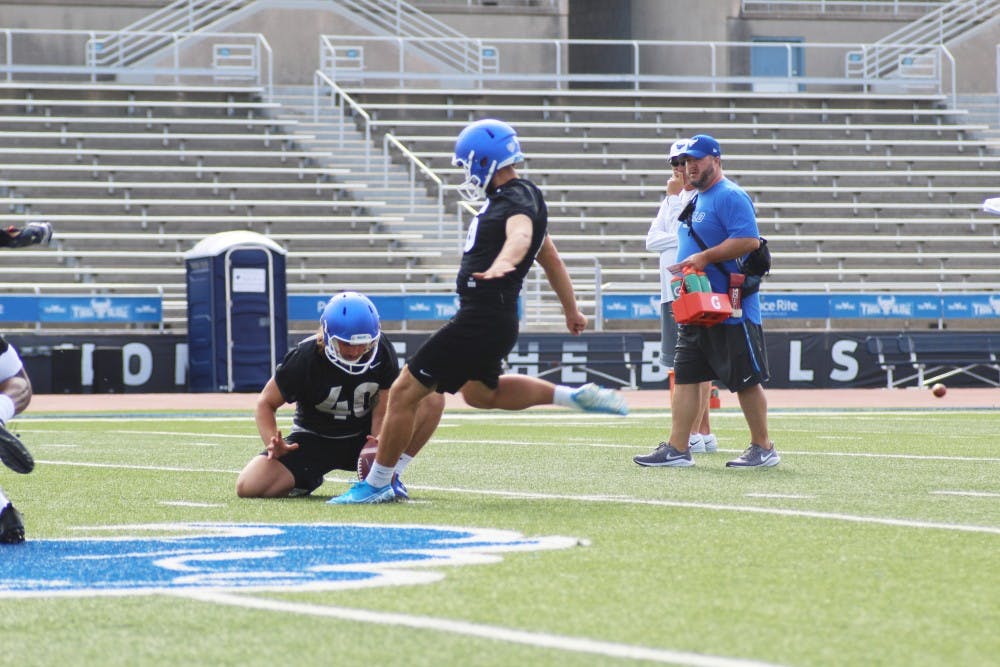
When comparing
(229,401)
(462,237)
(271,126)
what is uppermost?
(271,126)

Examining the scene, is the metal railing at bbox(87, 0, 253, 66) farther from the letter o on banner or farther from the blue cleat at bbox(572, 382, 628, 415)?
the blue cleat at bbox(572, 382, 628, 415)

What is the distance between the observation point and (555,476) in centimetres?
878

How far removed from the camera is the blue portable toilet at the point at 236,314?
23422mm

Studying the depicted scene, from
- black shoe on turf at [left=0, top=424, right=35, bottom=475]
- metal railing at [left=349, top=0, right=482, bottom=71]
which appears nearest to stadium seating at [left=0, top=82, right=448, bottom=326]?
metal railing at [left=349, top=0, right=482, bottom=71]

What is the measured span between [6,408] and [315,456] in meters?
1.98

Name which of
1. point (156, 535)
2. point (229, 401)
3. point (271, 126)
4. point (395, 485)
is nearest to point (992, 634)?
point (156, 535)

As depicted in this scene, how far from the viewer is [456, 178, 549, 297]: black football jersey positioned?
7.18 meters

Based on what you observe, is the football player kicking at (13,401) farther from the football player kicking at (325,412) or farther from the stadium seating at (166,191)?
the stadium seating at (166,191)

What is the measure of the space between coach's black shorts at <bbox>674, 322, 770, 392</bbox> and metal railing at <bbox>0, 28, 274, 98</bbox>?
73.9 ft

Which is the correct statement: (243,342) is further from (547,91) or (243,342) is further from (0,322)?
(547,91)

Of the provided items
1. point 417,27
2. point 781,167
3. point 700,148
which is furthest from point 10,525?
point 417,27

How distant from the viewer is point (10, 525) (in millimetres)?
5719

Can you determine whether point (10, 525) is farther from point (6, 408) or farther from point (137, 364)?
point (137, 364)

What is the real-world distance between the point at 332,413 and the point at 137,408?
1201 cm
